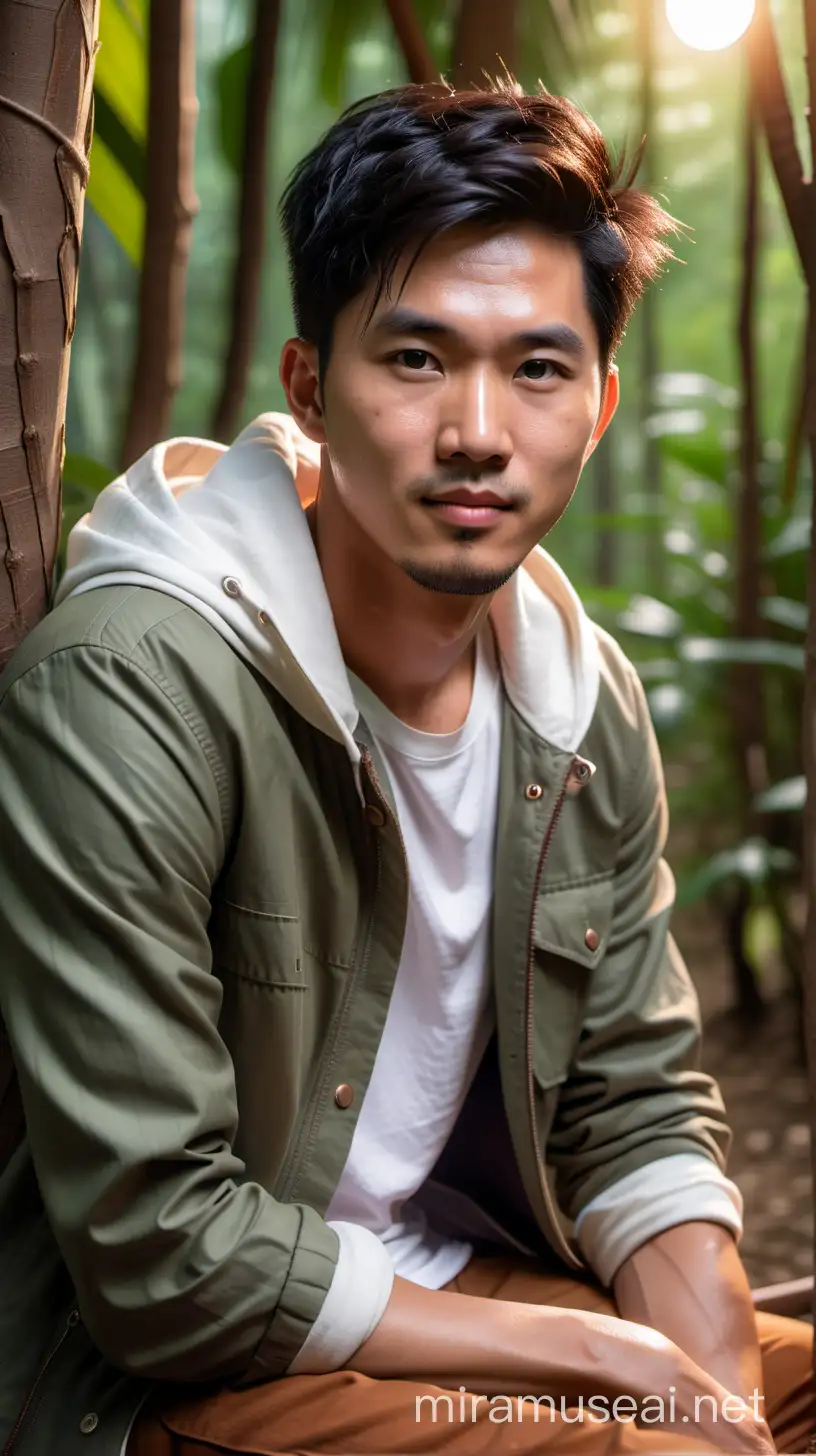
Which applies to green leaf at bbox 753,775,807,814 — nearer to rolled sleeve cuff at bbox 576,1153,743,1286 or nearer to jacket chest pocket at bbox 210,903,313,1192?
rolled sleeve cuff at bbox 576,1153,743,1286

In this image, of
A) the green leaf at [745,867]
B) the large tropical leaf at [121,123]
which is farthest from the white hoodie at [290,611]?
the green leaf at [745,867]

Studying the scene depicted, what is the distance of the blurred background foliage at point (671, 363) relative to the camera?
1.95 meters

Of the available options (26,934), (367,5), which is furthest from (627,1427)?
(367,5)

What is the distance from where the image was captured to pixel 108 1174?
3.22ft

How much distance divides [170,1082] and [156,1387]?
0.25 meters

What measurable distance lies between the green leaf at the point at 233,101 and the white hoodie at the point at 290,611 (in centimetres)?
69

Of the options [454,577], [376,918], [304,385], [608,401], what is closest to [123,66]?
[304,385]

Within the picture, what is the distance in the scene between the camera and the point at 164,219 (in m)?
1.60

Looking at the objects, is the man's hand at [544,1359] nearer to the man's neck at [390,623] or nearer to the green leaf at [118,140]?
the man's neck at [390,623]

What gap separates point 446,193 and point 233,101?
0.87 metres

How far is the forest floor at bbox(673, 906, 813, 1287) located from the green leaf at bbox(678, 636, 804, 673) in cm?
64

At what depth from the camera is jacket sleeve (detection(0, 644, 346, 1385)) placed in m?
1.00

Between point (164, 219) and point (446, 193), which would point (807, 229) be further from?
point (164, 219)

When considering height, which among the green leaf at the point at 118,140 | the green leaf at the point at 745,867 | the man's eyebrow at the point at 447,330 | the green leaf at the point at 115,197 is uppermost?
the green leaf at the point at 118,140
